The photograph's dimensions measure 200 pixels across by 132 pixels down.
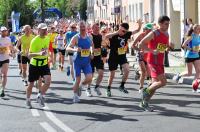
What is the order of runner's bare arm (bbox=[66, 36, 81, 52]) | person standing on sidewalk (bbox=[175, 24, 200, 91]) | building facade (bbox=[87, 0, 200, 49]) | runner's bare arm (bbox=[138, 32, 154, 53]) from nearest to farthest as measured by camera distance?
runner's bare arm (bbox=[138, 32, 154, 53])
runner's bare arm (bbox=[66, 36, 81, 52])
person standing on sidewalk (bbox=[175, 24, 200, 91])
building facade (bbox=[87, 0, 200, 49])

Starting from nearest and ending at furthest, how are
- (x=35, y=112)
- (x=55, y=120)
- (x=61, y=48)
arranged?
1. (x=55, y=120)
2. (x=35, y=112)
3. (x=61, y=48)

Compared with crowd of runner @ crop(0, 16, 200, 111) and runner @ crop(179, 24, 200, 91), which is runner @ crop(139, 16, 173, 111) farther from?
runner @ crop(179, 24, 200, 91)

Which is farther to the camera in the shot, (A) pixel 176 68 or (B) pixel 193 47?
(A) pixel 176 68

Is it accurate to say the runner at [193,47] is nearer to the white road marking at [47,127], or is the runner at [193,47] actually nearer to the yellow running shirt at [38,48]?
the yellow running shirt at [38,48]

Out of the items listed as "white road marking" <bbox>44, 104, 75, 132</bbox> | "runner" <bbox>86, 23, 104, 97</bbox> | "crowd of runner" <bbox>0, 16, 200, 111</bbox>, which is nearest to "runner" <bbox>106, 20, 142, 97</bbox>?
"crowd of runner" <bbox>0, 16, 200, 111</bbox>

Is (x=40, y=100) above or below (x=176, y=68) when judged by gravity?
below

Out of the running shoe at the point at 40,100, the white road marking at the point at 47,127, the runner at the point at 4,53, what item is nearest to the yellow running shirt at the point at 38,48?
the running shoe at the point at 40,100

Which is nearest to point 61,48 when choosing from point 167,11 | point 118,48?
point 118,48

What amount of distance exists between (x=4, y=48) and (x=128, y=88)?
365cm

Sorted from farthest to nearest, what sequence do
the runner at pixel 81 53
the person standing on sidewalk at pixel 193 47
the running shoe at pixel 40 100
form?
the person standing on sidewalk at pixel 193 47
the runner at pixel 81 53
the running shoe at pixel 40 100

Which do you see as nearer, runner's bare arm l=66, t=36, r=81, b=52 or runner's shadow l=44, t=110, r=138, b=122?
runner's shadow l=44, t=110, r=138, b=122

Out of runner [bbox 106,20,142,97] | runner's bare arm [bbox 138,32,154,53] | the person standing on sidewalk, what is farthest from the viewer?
the person standing on sidewalk

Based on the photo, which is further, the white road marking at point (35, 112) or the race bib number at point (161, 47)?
the white road marking at point (35, 112)

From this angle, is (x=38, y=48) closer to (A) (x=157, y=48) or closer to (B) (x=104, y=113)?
(B) (x=104, y=113)
